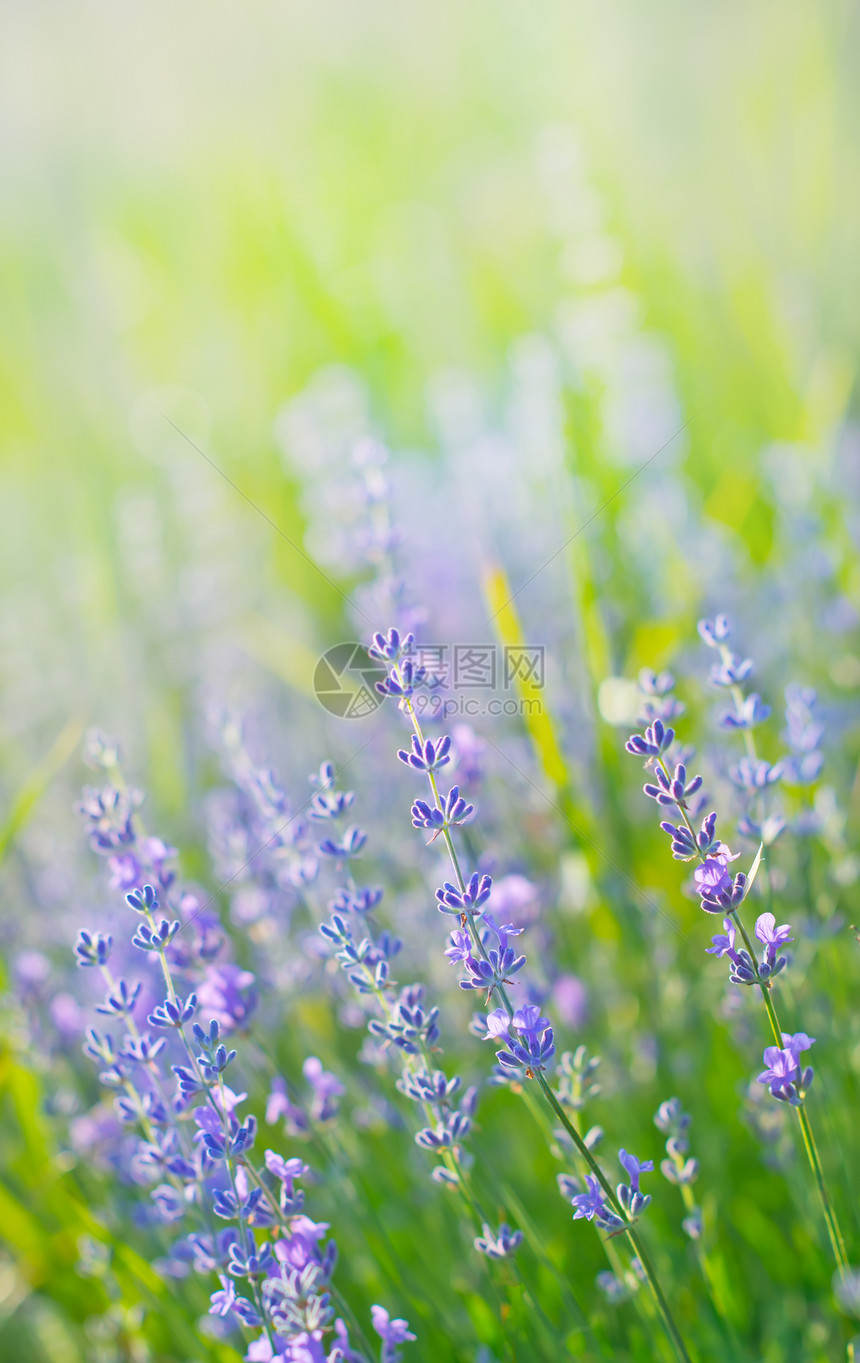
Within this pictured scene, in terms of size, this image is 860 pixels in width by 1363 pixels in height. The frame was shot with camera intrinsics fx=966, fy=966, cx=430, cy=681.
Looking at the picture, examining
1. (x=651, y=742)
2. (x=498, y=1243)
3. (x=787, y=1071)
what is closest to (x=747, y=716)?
(x=651, y=742)

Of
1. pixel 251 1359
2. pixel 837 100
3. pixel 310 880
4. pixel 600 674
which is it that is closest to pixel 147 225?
pixel 837 100

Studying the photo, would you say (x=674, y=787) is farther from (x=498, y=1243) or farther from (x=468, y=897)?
(x=498, y=1243)

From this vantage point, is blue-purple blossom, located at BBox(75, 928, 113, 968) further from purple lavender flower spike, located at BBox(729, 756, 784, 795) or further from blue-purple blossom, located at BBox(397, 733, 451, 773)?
purple lavender flower spike, located at BBox(729, 756, 784, 795)

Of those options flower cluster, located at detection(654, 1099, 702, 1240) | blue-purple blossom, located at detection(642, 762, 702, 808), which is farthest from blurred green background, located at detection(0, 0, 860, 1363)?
blue-purple blossom, located at detection(642, 762, 702, 808)

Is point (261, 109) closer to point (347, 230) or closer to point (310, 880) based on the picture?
point (347, 230)

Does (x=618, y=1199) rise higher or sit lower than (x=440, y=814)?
lower
